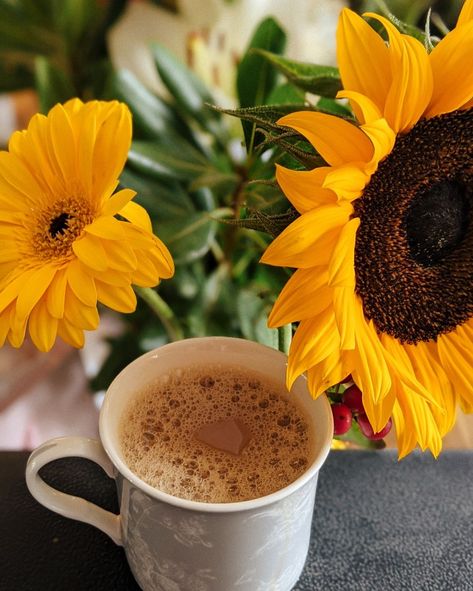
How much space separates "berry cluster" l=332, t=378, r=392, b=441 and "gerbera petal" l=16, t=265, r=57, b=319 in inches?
6.6

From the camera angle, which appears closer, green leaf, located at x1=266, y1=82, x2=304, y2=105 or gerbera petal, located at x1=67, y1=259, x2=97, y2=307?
gerbera petal, located at x1=67, y1=259, x2=97, y2=307

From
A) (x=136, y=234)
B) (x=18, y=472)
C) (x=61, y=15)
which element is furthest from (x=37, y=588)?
(x=61, y=15)

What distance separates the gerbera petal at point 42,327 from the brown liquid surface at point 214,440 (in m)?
0.07

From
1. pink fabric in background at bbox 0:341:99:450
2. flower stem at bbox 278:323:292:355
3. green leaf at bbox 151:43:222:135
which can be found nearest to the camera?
flower stem at bbox 278:323:292:355

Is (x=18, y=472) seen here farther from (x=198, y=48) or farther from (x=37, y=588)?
(x=198, y=48)

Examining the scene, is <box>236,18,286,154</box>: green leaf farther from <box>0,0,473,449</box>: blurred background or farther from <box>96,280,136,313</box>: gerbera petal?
<box>96,280,136,313</box>: gerbera petal

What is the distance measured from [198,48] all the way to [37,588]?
55cm

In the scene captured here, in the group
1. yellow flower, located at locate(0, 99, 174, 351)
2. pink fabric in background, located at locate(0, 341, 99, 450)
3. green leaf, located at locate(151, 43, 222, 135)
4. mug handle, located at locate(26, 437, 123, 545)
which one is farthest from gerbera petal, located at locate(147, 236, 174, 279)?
pink fabric in background, located at locate(0, 341, 99, 450)

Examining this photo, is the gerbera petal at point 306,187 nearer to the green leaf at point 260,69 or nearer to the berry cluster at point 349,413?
the berry cluster at point 349,413

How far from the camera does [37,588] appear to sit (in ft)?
1.44

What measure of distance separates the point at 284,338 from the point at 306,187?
5.0 inches

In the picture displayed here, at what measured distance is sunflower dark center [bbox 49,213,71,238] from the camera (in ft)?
1.28

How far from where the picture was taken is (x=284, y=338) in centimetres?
43

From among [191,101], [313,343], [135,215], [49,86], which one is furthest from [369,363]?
[49,86]
